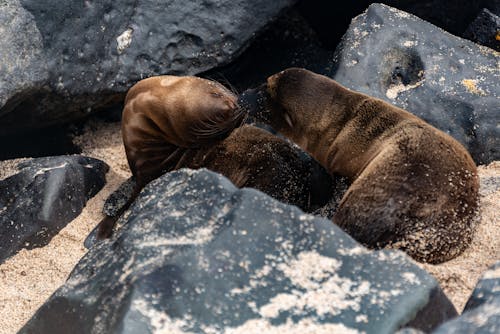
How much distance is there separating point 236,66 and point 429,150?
98.7 inches

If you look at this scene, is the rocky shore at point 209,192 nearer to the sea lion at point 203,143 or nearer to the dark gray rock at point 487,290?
the dark gray rock at point 487,290

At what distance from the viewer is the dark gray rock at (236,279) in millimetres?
2561

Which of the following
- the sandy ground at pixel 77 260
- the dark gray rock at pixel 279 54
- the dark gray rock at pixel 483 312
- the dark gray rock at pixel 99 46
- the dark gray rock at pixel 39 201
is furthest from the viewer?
the dark gray rock at pixel 279 54

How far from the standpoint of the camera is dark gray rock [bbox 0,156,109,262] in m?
4.42

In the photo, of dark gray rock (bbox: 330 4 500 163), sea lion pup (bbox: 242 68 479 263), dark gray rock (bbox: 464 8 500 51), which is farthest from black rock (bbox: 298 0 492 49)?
sea lion pup (bbox: 242 68 479 263)

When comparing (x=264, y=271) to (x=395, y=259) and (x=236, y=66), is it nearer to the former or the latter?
(x=395, y=259)

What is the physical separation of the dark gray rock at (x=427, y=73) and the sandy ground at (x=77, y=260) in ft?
0.97

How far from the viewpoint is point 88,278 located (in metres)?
3.00

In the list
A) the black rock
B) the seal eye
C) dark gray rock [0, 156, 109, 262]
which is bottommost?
dark gray rock [0, 156, 109, 262]

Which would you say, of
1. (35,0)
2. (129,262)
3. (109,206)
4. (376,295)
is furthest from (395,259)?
(35,0)

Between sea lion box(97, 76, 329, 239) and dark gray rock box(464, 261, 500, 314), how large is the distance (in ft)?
6.35

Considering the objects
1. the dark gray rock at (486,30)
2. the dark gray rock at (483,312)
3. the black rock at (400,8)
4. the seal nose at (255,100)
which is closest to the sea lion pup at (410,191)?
the seal nose at (255,100)

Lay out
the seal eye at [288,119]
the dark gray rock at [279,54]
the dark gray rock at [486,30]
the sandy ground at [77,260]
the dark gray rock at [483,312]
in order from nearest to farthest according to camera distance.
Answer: the dark gray rock at [483,312]
the sandy ground at [77,260]
the seal eye at [288,119]
the dark gray rock at [486,30]
the dark gray rock at [279,54]

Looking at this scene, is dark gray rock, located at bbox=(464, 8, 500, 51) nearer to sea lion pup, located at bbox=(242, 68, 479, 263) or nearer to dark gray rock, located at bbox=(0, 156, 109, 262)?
sea lion pup, located at bbox=(242, 68, 479, 263)
